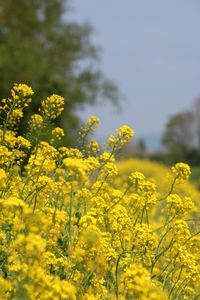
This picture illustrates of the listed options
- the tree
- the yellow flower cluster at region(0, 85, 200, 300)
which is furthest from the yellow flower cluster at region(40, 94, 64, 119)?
the tree

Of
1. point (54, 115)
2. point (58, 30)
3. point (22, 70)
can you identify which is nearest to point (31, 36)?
point (58, 30)

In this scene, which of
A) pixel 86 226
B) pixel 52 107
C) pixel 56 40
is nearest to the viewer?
pixel 86 226

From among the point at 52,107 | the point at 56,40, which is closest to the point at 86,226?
the point at 52,107

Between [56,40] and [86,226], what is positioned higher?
[56,40]

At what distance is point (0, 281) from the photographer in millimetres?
2973

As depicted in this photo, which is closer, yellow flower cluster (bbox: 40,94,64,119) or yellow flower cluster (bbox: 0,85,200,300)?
yellow flower cluster (bbox: 0,85,200,300)

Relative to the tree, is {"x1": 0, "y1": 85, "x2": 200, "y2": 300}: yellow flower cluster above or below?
below

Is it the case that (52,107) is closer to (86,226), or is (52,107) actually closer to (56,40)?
(86,226)

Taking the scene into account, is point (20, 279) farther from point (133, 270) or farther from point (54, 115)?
point (54, 115)

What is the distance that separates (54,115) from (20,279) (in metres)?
1.35

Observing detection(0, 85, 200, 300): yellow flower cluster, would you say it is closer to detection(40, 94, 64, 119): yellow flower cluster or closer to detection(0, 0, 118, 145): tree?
detection(40, 94, 64, 119): yellow flower cluster

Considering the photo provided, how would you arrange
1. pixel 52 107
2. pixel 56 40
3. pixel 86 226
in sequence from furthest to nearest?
pixel 56 40 < pixel 52 107 < pixel 86 226

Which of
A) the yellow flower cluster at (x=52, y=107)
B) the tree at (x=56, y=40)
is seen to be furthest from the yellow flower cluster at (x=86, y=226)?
the tree at (x=56, y=40)

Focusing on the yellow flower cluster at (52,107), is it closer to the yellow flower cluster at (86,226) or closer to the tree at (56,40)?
the yellow flower cluster at (86,226)
